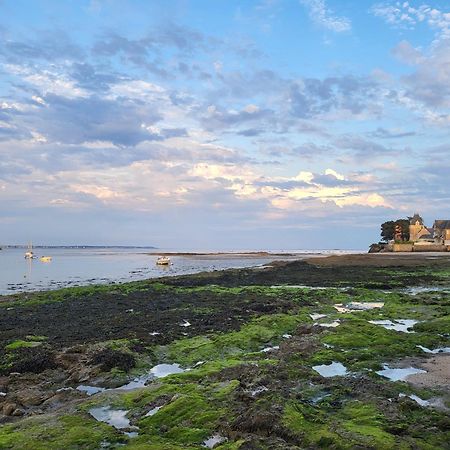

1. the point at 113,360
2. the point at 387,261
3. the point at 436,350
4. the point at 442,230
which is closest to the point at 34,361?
the point at 113,360

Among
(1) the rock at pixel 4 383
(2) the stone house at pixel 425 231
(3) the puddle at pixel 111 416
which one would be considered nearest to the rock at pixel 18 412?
(3) the puddle at pixel 111 416

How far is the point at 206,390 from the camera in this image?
890 cm

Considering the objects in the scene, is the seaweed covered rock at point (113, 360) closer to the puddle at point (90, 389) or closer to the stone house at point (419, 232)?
the puddle at point (90, 389)

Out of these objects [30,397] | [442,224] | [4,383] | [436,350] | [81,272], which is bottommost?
[81,272]

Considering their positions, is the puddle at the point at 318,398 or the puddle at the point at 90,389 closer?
the puddle at the point at 318,398

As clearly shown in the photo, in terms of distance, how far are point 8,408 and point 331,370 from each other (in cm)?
712

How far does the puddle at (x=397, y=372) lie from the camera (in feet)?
33.2

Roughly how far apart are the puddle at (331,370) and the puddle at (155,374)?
11.7 feet

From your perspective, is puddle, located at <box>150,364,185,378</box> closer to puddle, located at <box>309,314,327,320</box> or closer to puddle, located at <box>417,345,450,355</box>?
puddle, located at <box>417,345,450,355</box>

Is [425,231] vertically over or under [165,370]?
over

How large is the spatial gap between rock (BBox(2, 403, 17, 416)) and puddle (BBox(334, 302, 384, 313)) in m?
15.6

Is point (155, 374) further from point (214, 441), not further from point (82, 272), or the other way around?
point (82, 272)

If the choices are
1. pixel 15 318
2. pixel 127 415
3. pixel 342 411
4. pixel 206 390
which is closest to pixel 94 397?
pixel 127 415

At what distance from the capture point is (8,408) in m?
8.34
